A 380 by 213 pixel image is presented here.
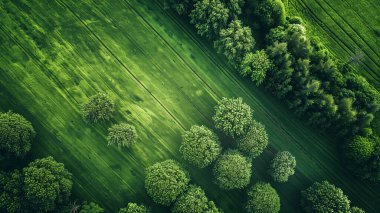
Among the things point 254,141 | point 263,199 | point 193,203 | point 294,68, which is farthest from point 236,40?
point 193,203

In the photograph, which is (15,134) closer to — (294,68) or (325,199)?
(294,68)

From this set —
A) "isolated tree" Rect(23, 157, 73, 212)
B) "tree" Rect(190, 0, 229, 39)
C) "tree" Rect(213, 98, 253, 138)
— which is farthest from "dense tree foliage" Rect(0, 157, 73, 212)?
"tree" Rect(190, 0, 229, 39)

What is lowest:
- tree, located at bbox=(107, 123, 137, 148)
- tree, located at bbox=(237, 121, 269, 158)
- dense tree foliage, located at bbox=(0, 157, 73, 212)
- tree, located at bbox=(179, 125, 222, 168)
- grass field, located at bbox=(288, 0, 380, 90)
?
dense tree foliage, located at bbox=(0, 157, 73, 212)

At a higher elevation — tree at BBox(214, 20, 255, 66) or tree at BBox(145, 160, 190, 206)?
tree at BBox(214, 20, 255, 66)

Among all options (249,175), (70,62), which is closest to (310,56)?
(249,175)

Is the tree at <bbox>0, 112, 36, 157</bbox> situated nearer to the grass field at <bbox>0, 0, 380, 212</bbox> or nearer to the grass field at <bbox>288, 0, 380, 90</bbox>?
the grass field at <bbox>0, 0, 380, 212</bbox>

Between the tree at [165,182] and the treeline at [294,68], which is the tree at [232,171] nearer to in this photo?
the tree at [165,182]

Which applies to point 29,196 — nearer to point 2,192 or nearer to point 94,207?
point 2,192
